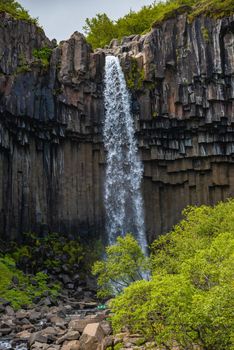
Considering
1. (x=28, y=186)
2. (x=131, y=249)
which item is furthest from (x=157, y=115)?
(x=131, y=249)

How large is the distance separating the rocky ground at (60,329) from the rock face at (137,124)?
9941 millimetres

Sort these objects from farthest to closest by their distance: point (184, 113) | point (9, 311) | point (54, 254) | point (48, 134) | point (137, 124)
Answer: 1. point (137, 124)
2. point (184, 113)
3. point (48, 134)
4. point (54, 254)
5. point (9, 311)

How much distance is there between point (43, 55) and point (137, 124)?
29.9 ft

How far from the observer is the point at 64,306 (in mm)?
28828

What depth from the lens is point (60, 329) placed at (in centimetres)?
2212

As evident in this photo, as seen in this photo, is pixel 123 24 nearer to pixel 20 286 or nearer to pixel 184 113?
pixel 184 113

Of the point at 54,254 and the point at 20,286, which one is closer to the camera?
the point at 20,286

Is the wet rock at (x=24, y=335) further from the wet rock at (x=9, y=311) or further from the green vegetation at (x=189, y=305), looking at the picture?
the green vegetation at (x=189, y=305)

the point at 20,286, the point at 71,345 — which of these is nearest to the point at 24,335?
the point at 71,345

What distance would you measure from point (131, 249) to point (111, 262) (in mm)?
1207

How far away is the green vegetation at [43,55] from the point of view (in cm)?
3778

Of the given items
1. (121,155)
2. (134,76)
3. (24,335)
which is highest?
(134,76)

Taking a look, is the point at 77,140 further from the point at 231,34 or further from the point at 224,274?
the point at 224,274

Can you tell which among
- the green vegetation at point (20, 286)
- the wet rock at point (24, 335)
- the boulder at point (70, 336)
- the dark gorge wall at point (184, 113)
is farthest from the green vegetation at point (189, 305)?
the dark gorge wall at point (184, 113)
